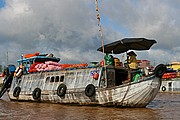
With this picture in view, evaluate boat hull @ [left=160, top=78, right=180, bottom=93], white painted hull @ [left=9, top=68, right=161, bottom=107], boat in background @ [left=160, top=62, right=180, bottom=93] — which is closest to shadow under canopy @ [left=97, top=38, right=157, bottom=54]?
white painted hull @ [left=9, top=68, right=161, bottom=107]

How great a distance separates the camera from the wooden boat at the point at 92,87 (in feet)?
38.9

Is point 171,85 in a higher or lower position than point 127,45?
lower

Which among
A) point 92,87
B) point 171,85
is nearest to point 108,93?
point 92,87

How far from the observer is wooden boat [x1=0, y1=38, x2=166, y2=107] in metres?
11.9

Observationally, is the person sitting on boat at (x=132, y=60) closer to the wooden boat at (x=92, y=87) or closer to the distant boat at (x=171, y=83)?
the wooden boat at (x=92, y=87)

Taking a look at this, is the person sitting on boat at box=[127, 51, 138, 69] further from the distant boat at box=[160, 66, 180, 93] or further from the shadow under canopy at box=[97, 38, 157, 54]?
the distant boat at box=[160, 66, 180, 93]

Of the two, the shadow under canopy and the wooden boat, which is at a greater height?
the shadow under canopy

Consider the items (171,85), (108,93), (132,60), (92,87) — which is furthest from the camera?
(171,85)

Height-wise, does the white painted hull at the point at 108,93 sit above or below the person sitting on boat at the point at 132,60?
below

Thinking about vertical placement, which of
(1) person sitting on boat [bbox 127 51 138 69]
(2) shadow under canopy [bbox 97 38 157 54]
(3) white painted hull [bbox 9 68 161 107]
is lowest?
(3) white painted hull [bbox 9 68 161 107]

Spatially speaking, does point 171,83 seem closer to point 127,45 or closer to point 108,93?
point 127,45

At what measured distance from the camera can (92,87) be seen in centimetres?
1276

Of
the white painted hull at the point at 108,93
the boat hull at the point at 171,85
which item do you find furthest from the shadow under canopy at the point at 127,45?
the boat hull at the point at 171,85

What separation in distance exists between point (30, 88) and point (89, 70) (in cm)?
512
